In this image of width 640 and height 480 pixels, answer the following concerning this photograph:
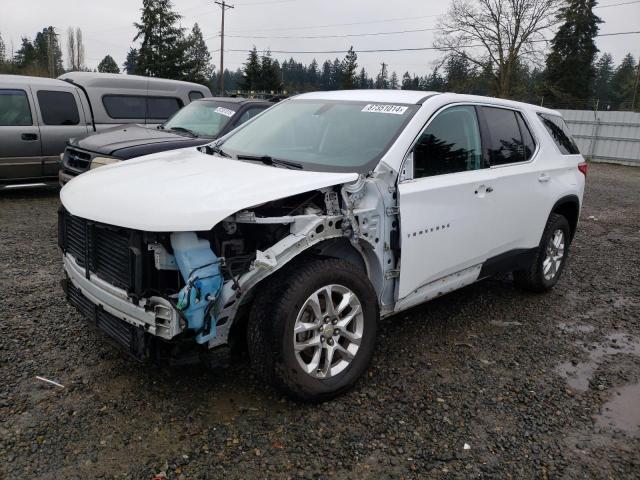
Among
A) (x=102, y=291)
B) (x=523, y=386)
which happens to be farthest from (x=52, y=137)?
(x=523, y=386)

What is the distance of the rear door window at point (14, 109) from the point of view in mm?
8375

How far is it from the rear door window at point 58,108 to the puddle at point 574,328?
816 centimetres

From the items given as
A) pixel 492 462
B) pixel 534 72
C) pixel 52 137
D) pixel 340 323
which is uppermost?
pixel 534 72

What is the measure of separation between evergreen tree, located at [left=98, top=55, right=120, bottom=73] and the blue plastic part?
66187mm

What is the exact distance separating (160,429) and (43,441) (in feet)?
1.85

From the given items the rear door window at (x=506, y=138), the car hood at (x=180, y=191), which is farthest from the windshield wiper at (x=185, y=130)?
the rear door window at (x=506, y=138)

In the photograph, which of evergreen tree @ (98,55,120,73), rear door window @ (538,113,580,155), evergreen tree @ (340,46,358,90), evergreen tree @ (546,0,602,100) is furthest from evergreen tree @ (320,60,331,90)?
rear door window @ (538,113,580,155)

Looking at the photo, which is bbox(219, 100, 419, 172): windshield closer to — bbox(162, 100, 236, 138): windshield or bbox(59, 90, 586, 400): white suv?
bbox(59, 90, 586, 400): white suv

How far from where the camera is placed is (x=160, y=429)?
2.80m

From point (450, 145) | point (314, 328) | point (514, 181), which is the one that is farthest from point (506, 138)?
point (314, 328)

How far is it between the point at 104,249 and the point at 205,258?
26.5 inches

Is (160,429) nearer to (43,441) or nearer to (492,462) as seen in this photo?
(43,441)

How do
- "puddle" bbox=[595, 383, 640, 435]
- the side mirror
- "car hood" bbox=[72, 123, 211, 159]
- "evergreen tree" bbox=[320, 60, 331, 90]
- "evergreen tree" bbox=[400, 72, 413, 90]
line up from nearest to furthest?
"puddle" bbox=[595, 383, 640, 435]
the side mirror
"car hood" bbox=[72, 123, 211, 159]
"evergreen tree" bbox=[400, 72, 413, 90]
"evergreen tree" bbox=[320, 60, 331, 90]

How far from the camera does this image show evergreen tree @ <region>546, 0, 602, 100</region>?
150ft
